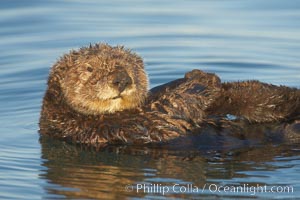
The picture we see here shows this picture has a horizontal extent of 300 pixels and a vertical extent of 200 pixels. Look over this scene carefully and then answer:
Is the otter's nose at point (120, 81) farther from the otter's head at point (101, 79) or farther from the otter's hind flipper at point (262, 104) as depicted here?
the otter's hind flipper at point (262, 104)

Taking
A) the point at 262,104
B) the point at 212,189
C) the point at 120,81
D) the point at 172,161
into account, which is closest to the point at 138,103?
the point at 120,81

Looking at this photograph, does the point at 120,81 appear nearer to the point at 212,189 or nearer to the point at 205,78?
the point at 205,78

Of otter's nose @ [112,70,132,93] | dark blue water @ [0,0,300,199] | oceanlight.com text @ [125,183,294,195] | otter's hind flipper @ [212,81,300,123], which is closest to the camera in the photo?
oceanlight.com text @ [125,183,294,195]

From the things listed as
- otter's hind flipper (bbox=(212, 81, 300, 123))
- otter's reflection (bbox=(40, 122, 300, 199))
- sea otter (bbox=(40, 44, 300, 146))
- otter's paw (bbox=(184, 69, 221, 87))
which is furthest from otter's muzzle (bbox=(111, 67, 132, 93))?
otter's hind flipper (bbox=(212, 81, 300, 123))

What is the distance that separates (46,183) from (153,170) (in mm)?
884

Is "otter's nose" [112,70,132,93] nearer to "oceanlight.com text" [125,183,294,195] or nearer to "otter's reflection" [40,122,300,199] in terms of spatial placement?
"otter's reflection" [40,122,300,199]

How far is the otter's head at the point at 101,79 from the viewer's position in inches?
313

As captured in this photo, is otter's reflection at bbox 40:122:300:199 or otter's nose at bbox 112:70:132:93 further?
otter's nose at bbox 112:70:132:93

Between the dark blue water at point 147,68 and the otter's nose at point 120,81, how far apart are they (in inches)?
21.7

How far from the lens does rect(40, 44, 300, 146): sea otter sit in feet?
26.1

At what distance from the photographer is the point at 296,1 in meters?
13.7

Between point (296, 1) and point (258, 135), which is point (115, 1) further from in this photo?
point (258, 135)

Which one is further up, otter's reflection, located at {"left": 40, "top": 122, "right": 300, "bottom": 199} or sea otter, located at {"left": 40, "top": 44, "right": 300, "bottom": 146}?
sea otter, located at {"left": 40, "top": 44, "right": 300, "bottom": 146}

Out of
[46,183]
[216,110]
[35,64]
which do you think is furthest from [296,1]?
[46,183]
